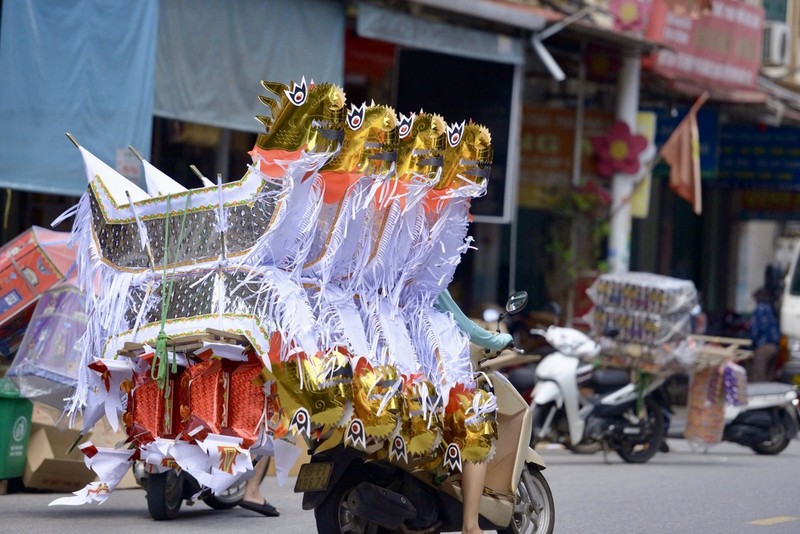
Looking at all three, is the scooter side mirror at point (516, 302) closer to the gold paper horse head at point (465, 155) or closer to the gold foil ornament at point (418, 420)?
the gold paper horse head at point (465, 155)

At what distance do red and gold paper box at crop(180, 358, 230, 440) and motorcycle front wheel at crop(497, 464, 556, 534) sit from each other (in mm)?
1724

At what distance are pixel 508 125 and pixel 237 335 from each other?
10414 mm

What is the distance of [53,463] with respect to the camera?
8.80 m

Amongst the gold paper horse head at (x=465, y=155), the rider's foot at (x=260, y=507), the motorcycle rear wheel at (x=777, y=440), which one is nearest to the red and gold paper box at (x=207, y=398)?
the gold paper horse head at (x=465, y=155)

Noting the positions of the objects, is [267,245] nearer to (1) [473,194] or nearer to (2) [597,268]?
(1) [473,194]

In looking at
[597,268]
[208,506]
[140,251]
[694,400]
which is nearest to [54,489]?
[208,506]

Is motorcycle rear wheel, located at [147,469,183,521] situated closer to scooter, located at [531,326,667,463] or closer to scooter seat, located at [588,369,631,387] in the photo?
scooter, located at [531,326,667,463]

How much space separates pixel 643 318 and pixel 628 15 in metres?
6.19

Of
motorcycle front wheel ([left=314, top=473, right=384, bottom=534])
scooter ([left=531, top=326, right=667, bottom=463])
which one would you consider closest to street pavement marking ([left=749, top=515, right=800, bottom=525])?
scooter ([left=531, top=326, right=667, bottom=463])

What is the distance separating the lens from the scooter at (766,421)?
45.3ft

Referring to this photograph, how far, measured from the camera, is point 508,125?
15.7 metres

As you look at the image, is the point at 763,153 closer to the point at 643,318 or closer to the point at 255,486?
the point at 643,318

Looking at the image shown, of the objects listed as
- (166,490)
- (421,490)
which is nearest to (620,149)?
(166,490)

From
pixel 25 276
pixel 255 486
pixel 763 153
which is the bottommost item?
pixel 255 486
